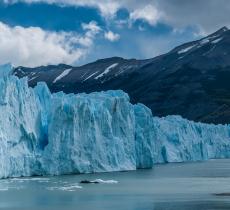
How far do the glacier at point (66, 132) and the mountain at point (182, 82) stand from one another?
242 ft

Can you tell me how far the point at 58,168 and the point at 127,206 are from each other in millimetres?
17148

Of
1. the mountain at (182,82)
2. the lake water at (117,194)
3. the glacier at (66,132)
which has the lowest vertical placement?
the lake water at (117,194)

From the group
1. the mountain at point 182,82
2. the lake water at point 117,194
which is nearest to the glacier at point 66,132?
the lake water at point 117,194

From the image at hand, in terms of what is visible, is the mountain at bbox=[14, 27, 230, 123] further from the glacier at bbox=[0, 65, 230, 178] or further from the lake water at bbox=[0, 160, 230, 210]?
the lake water at bbox=[0, 160, 230, 210]

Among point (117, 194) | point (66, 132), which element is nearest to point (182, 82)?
point (66, 132)

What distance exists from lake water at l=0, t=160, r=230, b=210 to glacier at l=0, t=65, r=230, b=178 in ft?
6.40

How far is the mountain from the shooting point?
134875mm

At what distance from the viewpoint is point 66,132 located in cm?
4222

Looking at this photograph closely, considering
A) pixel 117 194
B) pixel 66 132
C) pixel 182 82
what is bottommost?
pixel 117 194

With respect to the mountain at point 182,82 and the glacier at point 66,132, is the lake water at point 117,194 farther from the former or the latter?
the mountain at point 182,82

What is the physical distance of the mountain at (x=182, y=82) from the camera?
443 ft

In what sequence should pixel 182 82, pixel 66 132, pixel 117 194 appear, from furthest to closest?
1. pixel 182 82
2. pixel 66 132
3. pixel 117 194

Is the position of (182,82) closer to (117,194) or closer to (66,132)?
(66,132)

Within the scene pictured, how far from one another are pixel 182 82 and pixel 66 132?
374 ft
